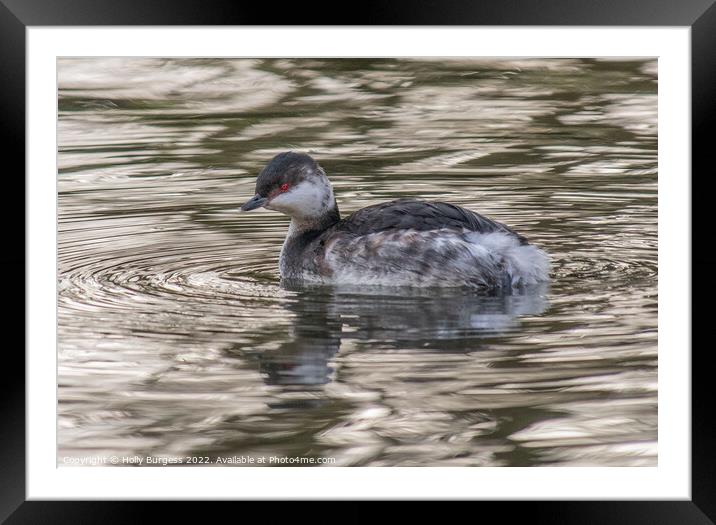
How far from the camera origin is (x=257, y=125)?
8766mm

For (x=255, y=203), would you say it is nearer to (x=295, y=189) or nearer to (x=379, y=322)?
(x=295, y=189)

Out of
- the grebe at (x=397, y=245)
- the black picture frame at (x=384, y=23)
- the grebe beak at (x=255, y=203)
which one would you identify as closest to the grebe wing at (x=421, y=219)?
the grebe at (x=397, y=245)

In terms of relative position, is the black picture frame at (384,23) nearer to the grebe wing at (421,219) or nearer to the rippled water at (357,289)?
the rippled water at (357,289)

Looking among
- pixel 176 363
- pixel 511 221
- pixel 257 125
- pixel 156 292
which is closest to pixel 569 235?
pixel 511 221

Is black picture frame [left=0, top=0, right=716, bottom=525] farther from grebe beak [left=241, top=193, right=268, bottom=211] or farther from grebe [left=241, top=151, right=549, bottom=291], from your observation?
grebe beak [left=241, top=193, right=268, bottom=211]

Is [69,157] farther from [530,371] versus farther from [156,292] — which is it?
[530,371]

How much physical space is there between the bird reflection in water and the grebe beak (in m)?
0.47

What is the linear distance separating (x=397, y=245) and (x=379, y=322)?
2.49 ft

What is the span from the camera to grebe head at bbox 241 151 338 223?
8242 millimetres

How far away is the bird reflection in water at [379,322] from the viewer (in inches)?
261

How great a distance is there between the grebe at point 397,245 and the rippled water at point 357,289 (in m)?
0.13

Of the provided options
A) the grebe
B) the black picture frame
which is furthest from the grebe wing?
the black picture frame

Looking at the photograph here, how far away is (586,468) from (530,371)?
937mm
